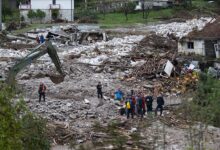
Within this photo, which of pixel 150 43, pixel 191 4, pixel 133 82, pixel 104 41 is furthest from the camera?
pixel 191 4

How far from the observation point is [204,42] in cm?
3759

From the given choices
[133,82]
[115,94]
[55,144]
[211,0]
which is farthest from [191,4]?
[55,144]

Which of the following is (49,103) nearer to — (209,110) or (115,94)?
(115,94)

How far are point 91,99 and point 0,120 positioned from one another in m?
18.0

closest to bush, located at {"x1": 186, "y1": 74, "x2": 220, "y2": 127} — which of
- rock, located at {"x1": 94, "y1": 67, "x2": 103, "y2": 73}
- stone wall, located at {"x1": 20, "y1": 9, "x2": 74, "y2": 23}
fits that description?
rock, located at {"x1": 94, "y1": 67, "x2": 103, "y2": 73}

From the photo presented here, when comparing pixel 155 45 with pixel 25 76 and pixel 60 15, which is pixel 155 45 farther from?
pixel 60 15

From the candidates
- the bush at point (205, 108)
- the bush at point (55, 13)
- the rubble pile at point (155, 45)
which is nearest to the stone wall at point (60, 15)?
the bush at point (55, 13)

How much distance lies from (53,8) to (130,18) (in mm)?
9035

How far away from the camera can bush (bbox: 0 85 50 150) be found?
411 inches

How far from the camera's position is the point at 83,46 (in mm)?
44719

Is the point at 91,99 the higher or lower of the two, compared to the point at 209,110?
lower

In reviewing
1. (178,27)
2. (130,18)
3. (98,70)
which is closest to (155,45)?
(98,70)

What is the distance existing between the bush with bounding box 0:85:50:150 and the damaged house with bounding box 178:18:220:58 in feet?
83.4

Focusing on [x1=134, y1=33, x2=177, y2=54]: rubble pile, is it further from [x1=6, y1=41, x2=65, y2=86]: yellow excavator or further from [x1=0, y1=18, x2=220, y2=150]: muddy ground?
[x1=6, y1=41, x2=65, y2=86]: yellow excavator
